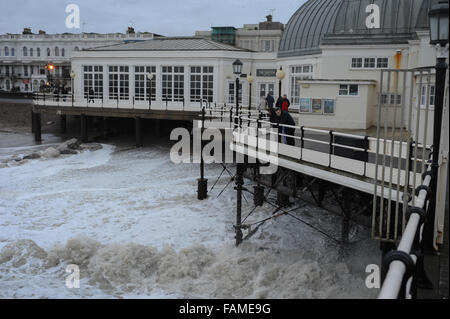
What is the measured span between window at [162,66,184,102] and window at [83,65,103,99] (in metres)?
6.26

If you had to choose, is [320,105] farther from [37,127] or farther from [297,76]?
[37,127]

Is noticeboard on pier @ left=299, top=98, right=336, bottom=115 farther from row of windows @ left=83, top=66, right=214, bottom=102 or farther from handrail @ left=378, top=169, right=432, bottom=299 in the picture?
handrail @ left=378, top=169, right=432, bottom=299

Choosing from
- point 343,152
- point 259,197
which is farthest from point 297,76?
point 343,152

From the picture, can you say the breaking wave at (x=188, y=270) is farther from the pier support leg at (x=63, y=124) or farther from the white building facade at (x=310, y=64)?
the pier support leg at (x=63, y=124)

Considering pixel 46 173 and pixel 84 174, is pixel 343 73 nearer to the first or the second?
pixel 84 174

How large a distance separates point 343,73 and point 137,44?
78.0 ft

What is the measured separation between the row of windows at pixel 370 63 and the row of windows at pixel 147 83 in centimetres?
1471

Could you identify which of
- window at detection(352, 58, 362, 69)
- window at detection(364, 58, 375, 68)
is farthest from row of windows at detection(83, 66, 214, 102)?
window at detection(364, 58, 375, 68)

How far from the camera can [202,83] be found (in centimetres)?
3866

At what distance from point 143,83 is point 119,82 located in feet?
8.01

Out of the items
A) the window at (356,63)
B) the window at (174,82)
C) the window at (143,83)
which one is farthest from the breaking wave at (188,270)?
the window at (143,83)

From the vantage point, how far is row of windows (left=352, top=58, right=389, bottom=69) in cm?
2550
